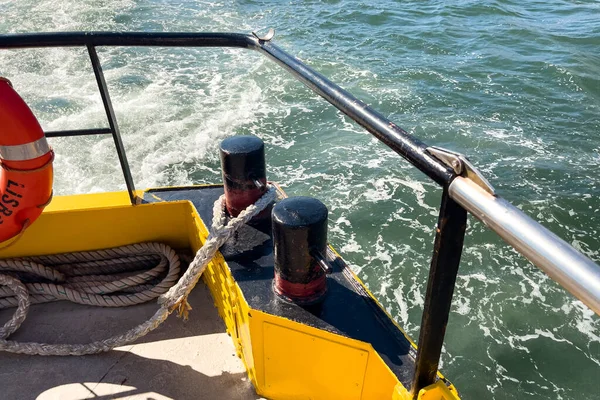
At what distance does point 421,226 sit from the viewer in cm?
587

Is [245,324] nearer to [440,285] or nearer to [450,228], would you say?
[440,285]

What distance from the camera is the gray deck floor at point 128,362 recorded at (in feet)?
7.42

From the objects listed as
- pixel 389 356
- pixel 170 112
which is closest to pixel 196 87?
pixel 170 112

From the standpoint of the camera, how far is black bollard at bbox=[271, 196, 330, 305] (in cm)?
182

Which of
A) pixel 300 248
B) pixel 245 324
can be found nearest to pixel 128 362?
pixel 245 324

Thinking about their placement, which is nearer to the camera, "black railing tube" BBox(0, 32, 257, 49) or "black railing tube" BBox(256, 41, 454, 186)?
"black railing tube" BBox(256, 41, 454, 186)

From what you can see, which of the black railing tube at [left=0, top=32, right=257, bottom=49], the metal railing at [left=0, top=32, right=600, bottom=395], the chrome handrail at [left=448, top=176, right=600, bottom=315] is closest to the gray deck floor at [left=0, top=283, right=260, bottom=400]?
the metal railing at [left=0, top=32, right=600, bottom=395]

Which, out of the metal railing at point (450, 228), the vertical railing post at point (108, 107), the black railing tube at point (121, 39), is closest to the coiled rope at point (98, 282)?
the vertical railing post at point (108, 107)

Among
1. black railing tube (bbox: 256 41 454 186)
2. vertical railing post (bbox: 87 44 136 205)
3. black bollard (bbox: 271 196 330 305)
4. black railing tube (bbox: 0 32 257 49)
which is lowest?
black bollard (bbox: 271 196 330 305)

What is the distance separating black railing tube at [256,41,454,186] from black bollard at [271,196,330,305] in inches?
19.8

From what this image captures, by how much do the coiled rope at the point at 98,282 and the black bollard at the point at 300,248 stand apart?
0.47 meters

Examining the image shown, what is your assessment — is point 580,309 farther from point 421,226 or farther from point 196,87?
point 196,87

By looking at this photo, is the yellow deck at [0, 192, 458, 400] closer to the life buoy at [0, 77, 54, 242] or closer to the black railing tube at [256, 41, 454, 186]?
the life buoy at [0, 77, 54, 242]

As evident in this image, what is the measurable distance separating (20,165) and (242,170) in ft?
3.29
